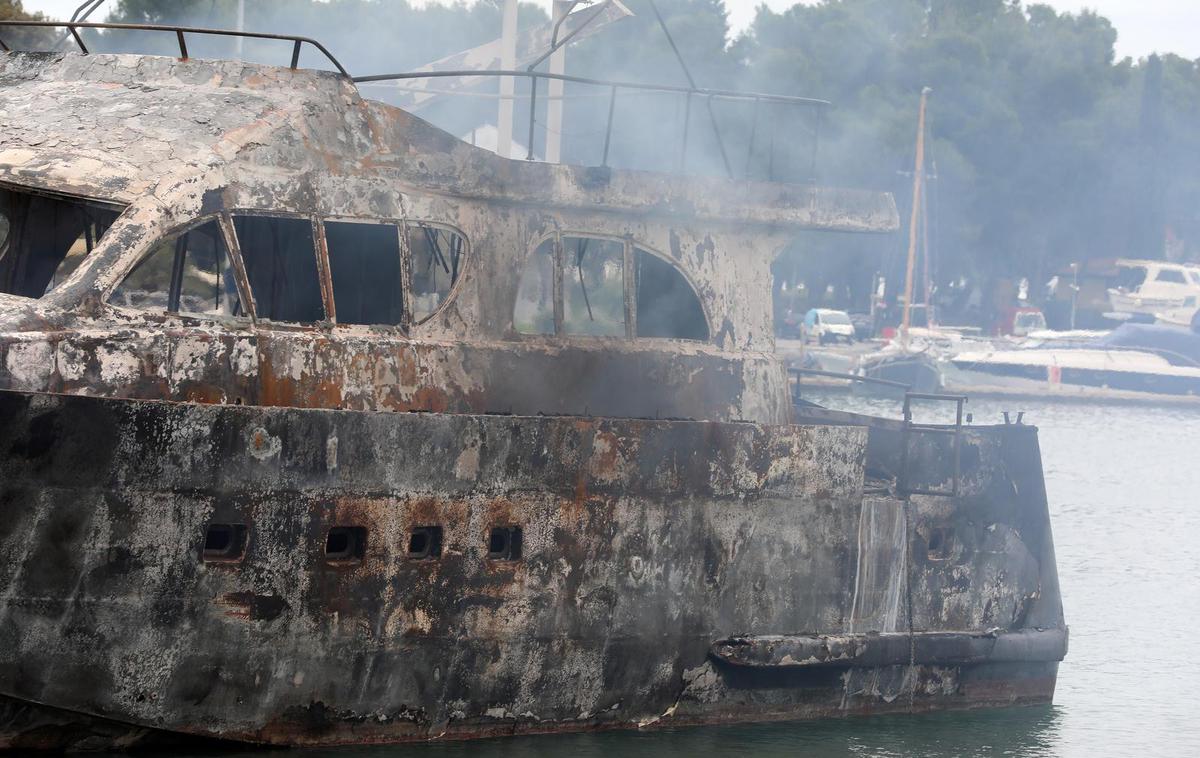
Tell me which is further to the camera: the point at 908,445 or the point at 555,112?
the point at 555,112

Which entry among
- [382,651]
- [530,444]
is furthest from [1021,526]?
[382,651]

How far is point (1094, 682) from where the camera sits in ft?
47.1

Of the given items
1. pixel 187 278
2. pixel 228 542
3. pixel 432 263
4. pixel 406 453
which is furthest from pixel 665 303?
pixel 228 542

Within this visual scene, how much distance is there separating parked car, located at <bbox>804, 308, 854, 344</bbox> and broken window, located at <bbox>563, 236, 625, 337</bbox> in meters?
39.7

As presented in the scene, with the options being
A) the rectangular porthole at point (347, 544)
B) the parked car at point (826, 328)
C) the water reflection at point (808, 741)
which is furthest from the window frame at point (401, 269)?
the parked car at point (826, 328)

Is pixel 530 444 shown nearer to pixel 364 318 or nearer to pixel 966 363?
pixel 364 318

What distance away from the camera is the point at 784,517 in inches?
422

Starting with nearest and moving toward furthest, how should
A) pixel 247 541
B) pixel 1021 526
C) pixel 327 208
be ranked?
pixel 247 541 < pixel 327 208 < pixel 1021 526

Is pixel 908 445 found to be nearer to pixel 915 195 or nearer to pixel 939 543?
pixel 939 543

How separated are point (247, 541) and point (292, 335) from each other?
1227 millimetres

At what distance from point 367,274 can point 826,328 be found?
43.3 meters

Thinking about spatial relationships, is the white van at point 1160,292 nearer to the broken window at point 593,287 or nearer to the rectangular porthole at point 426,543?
the broken window at point 593,287

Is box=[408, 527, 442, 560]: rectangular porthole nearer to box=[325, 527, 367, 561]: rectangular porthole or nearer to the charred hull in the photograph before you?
the charred hull

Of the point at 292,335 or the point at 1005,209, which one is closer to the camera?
the point at 292,335
